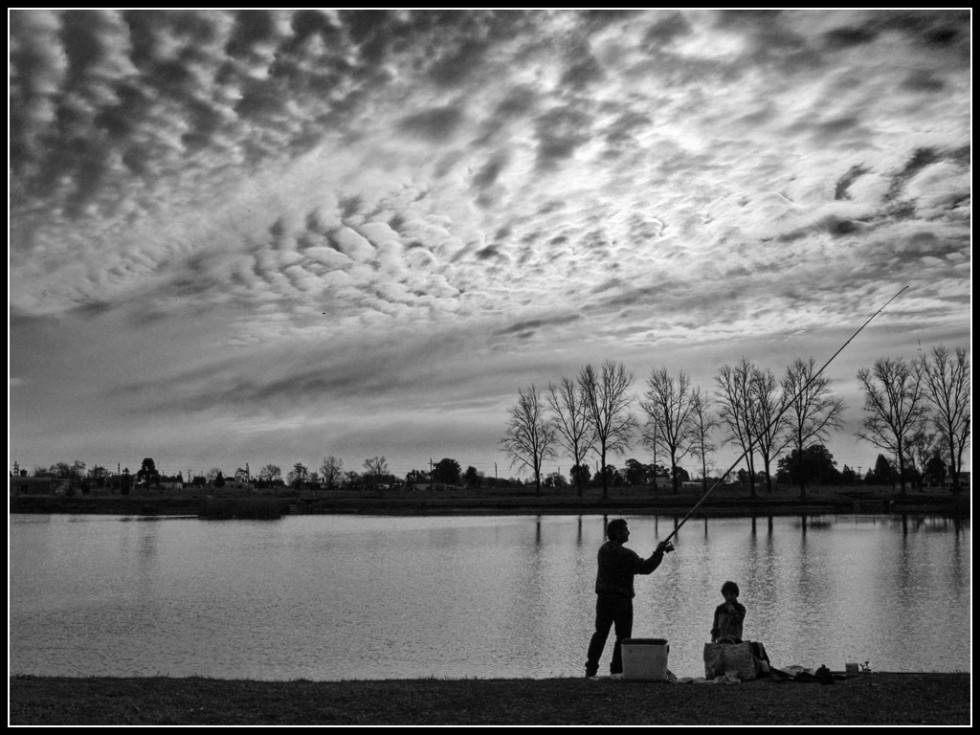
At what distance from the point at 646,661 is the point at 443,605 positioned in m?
9.29

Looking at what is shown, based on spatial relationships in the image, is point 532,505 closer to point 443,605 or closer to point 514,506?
point 514,506

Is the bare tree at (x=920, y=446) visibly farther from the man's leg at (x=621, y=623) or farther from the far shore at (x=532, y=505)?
the man's leg at (x=621, y=623)

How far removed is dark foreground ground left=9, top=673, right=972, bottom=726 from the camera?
7.84 metres

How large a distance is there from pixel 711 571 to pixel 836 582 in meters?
3.75

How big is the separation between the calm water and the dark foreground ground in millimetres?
2428

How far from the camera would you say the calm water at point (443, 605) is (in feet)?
42.5

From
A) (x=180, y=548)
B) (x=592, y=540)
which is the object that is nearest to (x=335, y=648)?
(x=180, y=548)

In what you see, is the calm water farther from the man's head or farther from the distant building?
the distant building

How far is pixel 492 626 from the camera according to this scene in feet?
51.9

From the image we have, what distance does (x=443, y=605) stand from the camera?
1842cm

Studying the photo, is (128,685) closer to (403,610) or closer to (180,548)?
(403,610)

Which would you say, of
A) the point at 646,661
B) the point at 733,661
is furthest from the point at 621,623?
the point at 733,661

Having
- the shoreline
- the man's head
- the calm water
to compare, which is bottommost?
the shoreline

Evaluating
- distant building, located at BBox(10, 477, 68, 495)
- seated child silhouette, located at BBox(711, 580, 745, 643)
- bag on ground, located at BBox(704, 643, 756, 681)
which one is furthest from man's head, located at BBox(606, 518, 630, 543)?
distant building, located at BBox(10, 477, 68, 495)
